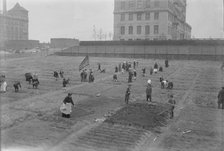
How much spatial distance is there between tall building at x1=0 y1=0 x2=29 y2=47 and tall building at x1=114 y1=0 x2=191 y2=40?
38562 mm

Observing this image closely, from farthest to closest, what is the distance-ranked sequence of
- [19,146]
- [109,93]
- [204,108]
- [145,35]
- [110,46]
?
1. [145,35]
2. [110,46]
3. [109,93]
4. [204,108]
5. [19,146]

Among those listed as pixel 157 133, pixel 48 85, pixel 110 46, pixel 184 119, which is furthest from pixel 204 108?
pixel 110 46

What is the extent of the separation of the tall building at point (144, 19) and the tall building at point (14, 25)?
38.6 meters

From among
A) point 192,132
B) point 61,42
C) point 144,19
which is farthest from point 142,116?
point 61,42

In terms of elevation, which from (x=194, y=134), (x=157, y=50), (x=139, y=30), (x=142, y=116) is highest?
(x=139, y=30)

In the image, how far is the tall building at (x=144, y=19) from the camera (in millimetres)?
75562

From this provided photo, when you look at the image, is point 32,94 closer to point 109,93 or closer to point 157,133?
point 109,93

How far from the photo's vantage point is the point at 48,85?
27.6 metres

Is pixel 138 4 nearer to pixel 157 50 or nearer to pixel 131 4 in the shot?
pixel 131 4

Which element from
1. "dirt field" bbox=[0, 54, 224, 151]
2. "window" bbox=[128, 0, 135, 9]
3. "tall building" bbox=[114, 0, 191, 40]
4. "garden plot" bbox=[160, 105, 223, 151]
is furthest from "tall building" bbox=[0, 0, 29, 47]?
"garden plot" bbox=[160, 105, 223, 151]

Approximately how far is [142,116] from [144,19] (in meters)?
63.8

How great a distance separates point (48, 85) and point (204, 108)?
1486 cm

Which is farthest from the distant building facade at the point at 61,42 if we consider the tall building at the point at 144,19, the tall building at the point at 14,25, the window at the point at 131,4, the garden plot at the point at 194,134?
the garden plot at the point at 194,134

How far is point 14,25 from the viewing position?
10500 centimetres
